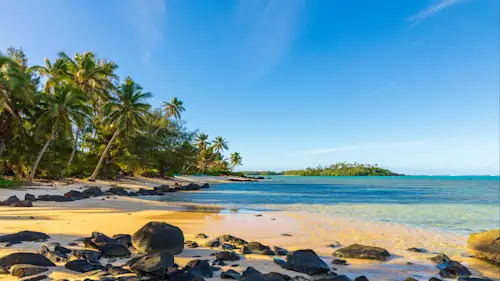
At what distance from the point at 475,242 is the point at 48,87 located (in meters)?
38.2

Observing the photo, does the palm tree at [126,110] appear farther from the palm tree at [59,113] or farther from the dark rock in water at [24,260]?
the dark rock in water at [24,260]

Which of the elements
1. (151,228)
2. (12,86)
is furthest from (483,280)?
(12,86)

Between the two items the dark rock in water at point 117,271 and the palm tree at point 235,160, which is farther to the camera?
the palm tree at point 235,160

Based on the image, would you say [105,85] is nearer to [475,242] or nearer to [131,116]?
[131,116]

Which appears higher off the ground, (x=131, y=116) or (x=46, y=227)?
(x=131, y=116)

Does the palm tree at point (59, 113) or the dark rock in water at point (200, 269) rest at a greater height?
the palm tree at point (59, 113)

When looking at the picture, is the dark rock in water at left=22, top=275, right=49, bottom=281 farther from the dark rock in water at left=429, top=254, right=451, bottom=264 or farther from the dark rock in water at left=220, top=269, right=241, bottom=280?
the dark rock in water at left=429, top=254, right=451, bottom=264

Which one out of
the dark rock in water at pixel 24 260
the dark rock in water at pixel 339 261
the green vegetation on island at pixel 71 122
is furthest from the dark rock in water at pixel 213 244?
the green vegetation on island at pixel 71 122

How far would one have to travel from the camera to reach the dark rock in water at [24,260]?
5.18m

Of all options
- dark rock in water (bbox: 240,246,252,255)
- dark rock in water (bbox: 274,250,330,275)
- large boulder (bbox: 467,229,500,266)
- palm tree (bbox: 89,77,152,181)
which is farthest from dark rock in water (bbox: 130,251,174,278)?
palm tree (bbox: 89,77,152,181)

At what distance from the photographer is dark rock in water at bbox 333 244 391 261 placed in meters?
7.32

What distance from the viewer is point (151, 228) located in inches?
281

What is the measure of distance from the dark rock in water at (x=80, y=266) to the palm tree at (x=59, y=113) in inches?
981

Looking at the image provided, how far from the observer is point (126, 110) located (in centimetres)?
3606
